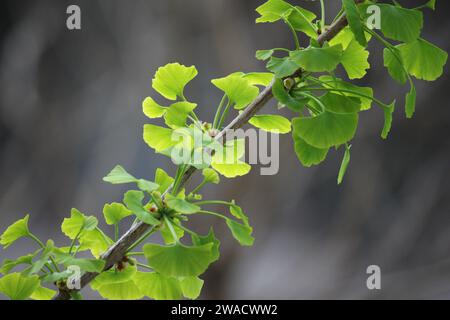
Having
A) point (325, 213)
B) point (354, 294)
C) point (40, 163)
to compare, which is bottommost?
point (354, 294)

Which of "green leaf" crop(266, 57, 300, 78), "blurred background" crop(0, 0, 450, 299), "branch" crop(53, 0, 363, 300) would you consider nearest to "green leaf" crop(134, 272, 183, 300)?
"branch" crop(53, 0, 363, 300)

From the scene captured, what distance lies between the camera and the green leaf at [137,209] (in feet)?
0.87

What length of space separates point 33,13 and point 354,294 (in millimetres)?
890

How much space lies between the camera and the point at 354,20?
0.28m

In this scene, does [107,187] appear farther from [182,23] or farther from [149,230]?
[149,230]

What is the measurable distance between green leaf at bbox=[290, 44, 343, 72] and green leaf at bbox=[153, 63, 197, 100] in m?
0.08

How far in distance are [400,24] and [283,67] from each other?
6 cm

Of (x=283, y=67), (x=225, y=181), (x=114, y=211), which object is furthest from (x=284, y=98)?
(x=225, y=181)

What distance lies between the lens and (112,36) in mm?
1227

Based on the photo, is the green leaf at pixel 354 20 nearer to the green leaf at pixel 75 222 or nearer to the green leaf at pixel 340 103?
the green leaf at pixel 340 103

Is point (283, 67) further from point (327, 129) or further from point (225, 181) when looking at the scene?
point (225, 181)

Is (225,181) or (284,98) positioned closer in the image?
(284,98)

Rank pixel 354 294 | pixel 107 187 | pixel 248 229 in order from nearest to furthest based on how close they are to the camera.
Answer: pixel 248 229
pixel 354 294
pixel 107 187
